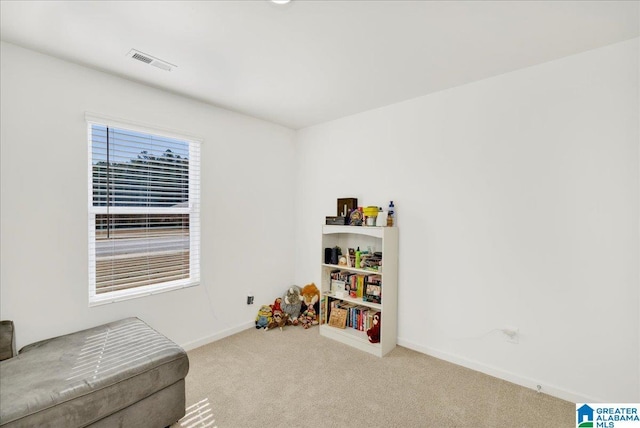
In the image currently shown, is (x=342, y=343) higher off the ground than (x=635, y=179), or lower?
lower

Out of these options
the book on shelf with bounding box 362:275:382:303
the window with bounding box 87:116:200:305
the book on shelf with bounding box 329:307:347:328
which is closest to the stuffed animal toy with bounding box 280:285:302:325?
the book on shelf with bounding box 329:307:347:328

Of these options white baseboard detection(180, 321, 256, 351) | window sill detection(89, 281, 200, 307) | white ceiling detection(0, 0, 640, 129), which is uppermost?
white ceiling detection(0, 0, 640, 129)

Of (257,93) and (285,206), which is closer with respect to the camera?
(257,93)

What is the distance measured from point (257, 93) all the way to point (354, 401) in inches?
109

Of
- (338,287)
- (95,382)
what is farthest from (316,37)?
(338,287)

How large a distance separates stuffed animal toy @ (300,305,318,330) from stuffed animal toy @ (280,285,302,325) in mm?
79

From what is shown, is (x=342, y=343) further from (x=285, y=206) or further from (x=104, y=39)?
(x=104, y=39)

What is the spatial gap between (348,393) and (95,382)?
5.40 feet

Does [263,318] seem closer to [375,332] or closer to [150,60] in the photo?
[375,332]

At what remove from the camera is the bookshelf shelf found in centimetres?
285

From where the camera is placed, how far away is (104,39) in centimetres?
191

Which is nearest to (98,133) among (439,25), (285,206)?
(285,206)

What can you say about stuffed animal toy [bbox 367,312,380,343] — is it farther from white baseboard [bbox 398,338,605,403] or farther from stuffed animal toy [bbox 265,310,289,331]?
stuffed animal toy [bbox 265,310,289,331]

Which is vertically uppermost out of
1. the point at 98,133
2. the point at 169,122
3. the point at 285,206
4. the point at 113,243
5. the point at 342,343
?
the point at 169,122
